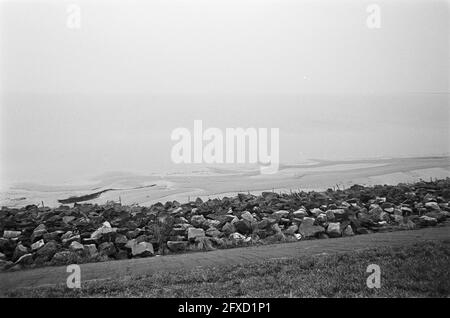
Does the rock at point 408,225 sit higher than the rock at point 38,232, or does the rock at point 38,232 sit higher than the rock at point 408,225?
the rock at point 38,232

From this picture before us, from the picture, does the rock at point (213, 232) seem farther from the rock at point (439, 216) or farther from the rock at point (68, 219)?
the rock at point (439, 216)

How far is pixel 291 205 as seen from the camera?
17.2 feet

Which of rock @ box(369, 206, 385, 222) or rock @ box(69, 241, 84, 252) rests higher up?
rock @ box(369, 206, 385, 222)

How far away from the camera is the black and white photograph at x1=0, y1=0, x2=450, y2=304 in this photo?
4660mm

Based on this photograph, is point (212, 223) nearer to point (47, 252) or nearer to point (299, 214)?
point (299, 214)

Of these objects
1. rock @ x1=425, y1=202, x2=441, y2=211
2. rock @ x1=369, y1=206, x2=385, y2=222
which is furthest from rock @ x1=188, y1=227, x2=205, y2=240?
rock @ x1=425, y1=202, x2=441, y2=211

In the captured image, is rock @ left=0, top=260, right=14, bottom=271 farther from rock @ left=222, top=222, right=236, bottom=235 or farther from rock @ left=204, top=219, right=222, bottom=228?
rock @ left=222, top=222, right=236, bottom=235

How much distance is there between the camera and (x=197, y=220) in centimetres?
502

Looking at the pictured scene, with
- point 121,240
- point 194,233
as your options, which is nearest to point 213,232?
point 194,233

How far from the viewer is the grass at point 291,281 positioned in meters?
3.76

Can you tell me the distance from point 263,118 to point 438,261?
2.81 meters

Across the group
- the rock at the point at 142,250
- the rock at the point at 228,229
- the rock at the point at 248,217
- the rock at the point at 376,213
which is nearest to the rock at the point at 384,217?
the rock at the point at 376,213

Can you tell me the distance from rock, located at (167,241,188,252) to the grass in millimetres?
598

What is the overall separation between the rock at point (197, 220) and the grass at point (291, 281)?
951 millimetres
